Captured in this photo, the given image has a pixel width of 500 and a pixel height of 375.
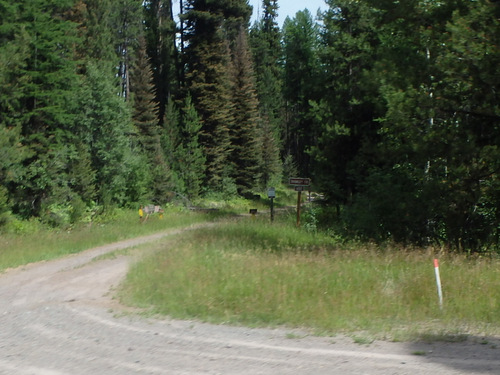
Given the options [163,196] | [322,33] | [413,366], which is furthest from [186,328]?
[163,196]

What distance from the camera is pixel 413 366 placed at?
22.5ft

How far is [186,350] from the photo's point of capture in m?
7.76

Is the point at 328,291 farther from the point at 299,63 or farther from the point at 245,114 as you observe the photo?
the point at 299,63

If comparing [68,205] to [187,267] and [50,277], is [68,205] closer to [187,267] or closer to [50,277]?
[50,277]

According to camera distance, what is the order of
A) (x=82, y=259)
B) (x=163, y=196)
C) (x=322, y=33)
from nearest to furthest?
1. (x=82, y=259)
2. (x=322, y=33)
3. (x=163, y=196)

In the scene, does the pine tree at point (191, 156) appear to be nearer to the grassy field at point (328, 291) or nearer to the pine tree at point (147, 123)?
the pine tree at point (147, 123)

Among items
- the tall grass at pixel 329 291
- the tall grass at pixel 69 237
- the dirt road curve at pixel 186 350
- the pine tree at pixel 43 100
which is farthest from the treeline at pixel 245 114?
the dirt road curve at pixel 186 350

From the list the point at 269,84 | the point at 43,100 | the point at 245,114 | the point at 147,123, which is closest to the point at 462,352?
the point at 43,100

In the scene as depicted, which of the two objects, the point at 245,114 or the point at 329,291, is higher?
the point at 245,114

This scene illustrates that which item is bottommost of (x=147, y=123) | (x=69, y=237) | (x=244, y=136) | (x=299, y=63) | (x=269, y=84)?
(x=69, y=237)

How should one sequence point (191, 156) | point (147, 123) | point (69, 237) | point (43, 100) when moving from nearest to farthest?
point (69, 237), point (43, 100), point (147, 123), point (191, 156)

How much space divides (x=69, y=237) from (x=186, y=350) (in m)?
18.0

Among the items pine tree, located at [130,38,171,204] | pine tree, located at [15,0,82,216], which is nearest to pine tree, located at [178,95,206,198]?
pine tree, located at [130,38,171,204]

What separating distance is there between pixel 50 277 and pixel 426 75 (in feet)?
37.6
